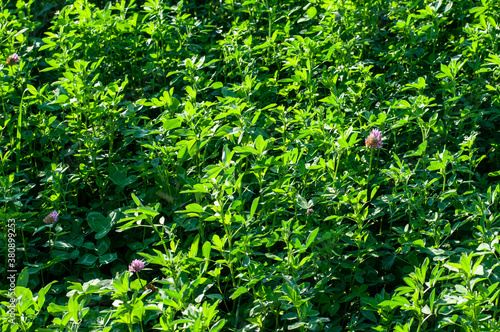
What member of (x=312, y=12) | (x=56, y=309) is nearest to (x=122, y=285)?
(x=56, y=309)

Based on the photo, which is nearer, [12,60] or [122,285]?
[122,285]

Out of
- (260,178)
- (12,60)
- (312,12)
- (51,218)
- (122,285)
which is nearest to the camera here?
(122,285)

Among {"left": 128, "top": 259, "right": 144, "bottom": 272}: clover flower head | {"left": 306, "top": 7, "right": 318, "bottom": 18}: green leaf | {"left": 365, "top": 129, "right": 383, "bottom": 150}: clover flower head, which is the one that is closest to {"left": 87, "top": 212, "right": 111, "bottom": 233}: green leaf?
{"left": 128, "top": 259, "right": 144, "bottom": 272}: clover flower head

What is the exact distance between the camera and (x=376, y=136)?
2.60 metres

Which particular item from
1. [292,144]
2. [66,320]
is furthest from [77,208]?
[292,144]

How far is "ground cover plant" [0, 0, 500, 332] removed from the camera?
205 cm

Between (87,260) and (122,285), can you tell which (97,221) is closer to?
(87,260)

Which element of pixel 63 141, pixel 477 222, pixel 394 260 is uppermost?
pixel 63 141

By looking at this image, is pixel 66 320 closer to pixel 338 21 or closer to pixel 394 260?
pixel 394 260

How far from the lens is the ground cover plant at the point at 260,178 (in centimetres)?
205

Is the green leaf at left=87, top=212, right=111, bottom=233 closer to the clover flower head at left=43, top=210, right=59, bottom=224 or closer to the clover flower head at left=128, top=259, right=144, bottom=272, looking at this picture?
the clover flower head at left=43, top=210, right=59, bottom=224

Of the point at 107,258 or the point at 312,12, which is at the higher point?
the point at 312,12

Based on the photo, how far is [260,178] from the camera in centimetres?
242

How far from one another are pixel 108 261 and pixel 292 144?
1.09 meters
